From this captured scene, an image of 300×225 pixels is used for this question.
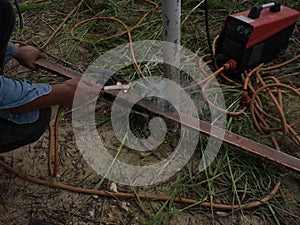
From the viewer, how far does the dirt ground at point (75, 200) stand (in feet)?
4.53

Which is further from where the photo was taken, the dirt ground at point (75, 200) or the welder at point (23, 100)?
the dirt ground at point (75, 200)

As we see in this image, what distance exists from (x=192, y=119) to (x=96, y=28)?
1170 mm

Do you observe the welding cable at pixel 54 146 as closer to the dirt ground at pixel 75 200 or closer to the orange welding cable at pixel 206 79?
the dirt ground at pixel 75 200

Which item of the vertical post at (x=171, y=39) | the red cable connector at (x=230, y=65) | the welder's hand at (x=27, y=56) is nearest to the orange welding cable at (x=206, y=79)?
the red cable connector at (x=230, y=65)

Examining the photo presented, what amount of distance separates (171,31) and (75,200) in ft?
2.61

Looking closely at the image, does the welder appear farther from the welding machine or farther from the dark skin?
the welding machine

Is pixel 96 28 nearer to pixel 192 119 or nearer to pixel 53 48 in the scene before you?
pixel 53 48

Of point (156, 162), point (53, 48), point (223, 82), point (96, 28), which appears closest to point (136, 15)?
point (96, 28)

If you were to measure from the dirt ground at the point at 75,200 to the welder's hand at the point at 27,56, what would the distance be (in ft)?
1.28

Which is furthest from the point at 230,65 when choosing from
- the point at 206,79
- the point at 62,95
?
the point at 62,95

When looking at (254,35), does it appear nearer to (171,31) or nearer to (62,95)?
(171,31)

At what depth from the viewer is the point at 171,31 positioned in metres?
1.44

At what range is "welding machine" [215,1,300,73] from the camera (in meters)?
1.86

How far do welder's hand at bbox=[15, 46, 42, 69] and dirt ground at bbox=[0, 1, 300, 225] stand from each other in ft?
1.28
